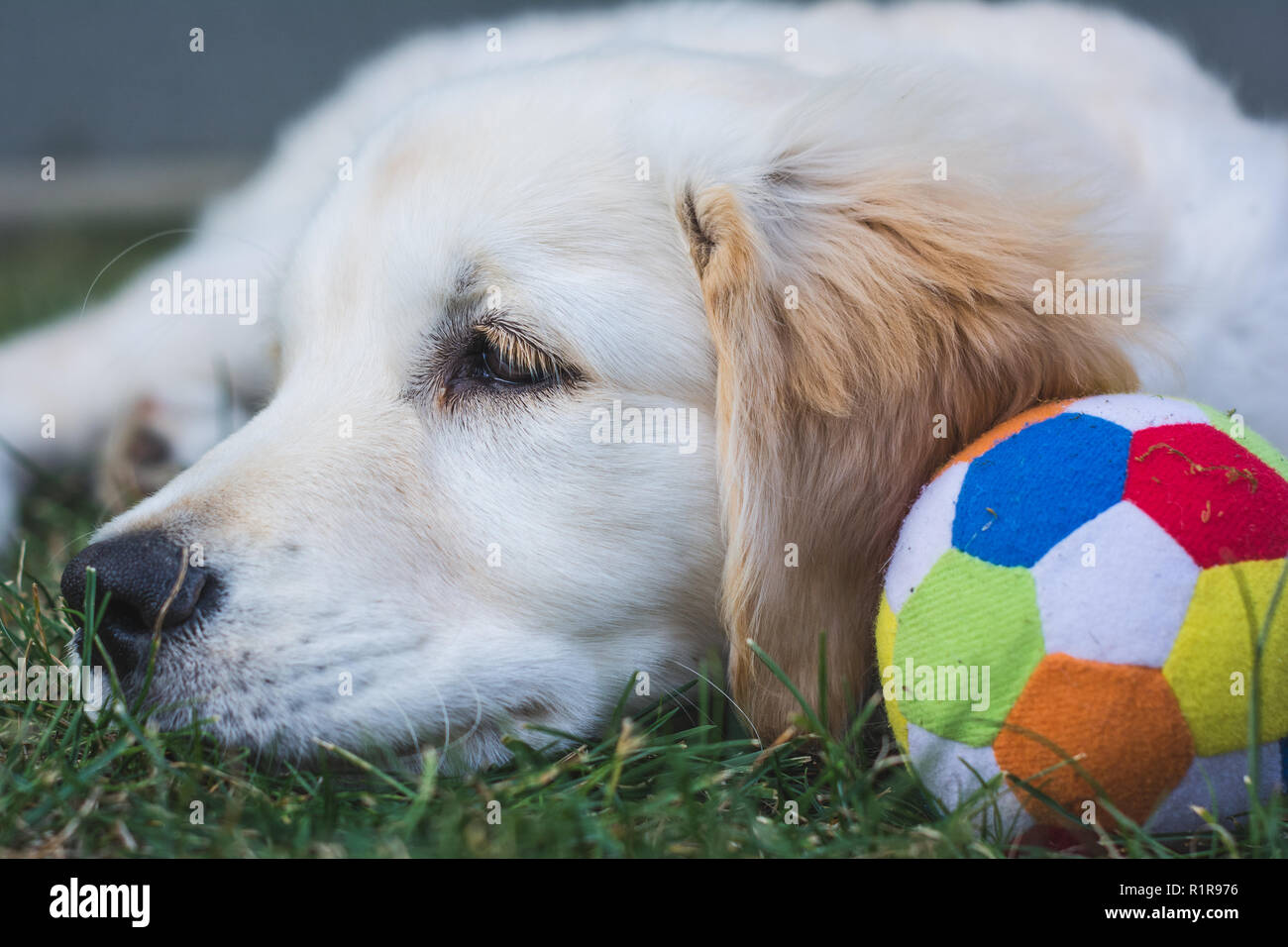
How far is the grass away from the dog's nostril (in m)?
0.05

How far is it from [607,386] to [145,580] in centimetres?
84

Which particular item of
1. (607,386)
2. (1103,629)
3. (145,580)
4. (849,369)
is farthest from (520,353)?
(1103,629)

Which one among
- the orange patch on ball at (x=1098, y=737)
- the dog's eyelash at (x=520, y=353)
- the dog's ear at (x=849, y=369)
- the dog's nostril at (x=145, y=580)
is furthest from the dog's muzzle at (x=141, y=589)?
the orange patch on ball at (x=1098, y=737)

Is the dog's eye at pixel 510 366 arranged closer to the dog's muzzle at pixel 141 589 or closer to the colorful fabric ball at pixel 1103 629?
the dog's muzzle at pixel 141 589

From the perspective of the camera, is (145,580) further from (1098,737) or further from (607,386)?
(1098,737)

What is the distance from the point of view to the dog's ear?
216cm

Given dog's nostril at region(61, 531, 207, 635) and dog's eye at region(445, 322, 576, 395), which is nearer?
dog's nostril at region(61, 531, 207, 635)

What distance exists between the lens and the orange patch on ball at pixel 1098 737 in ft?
5.79

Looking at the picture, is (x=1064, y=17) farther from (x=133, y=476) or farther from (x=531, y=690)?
(x=133, y=476)

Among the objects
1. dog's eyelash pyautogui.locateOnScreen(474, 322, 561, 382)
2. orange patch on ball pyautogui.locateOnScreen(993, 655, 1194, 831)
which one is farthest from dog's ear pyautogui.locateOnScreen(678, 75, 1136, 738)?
orange patch on ball pyautogui.locateOnScreen(993, 655, 1194, 831)

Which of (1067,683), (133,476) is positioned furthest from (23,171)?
(1067,683)

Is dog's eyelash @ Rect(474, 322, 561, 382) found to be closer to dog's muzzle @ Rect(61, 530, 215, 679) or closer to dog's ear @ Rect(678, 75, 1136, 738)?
dog's ear @ Rect(678, 75, 1136, 738)

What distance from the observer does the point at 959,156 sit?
2422mm
